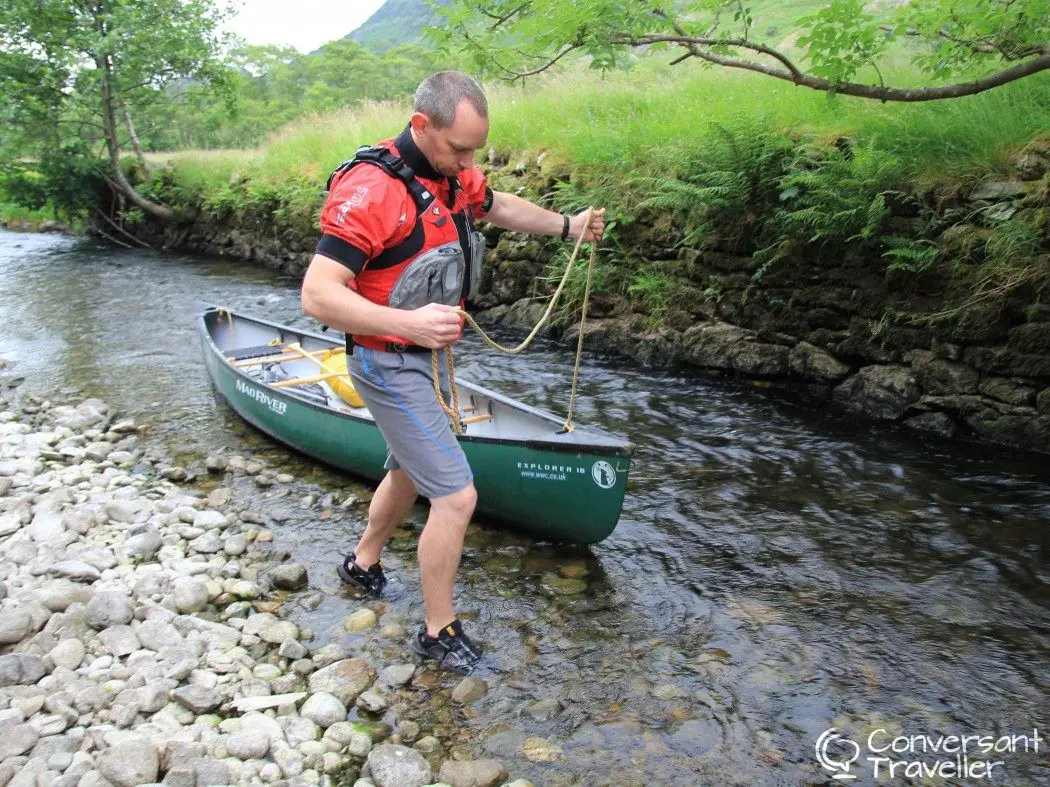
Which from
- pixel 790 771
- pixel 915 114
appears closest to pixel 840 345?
pixel 915 114

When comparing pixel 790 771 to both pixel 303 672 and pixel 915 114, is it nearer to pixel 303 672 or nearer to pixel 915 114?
pixel 303 672

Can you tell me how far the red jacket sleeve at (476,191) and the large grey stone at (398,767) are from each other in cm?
258

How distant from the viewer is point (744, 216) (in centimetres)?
831

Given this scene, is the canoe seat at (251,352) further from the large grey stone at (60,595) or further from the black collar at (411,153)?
the black collar at (411,153)

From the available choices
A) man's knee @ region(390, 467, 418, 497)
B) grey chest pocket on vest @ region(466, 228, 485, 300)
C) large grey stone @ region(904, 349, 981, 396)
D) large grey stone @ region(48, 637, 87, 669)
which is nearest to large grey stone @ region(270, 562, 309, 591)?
man's knee @ region(390, 467, 418, 497)

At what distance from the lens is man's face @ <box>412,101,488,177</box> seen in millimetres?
3361

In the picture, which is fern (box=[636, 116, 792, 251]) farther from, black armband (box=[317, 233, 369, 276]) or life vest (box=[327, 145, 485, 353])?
black armband (box=[317, 233, 369, 276])

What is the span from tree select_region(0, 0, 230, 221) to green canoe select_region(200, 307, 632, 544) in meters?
13.2

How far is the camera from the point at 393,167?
3447 millimetres

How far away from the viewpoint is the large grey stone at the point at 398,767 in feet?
10.7

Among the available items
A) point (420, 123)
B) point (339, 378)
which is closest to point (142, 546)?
point (339, 378)

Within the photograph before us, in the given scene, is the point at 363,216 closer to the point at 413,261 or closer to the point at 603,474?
the point at 413,261

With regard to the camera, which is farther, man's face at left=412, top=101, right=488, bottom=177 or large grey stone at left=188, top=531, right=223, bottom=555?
large grey stone at left=188, top=531, right=223, bottom=555

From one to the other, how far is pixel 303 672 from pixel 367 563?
2.69 feet
